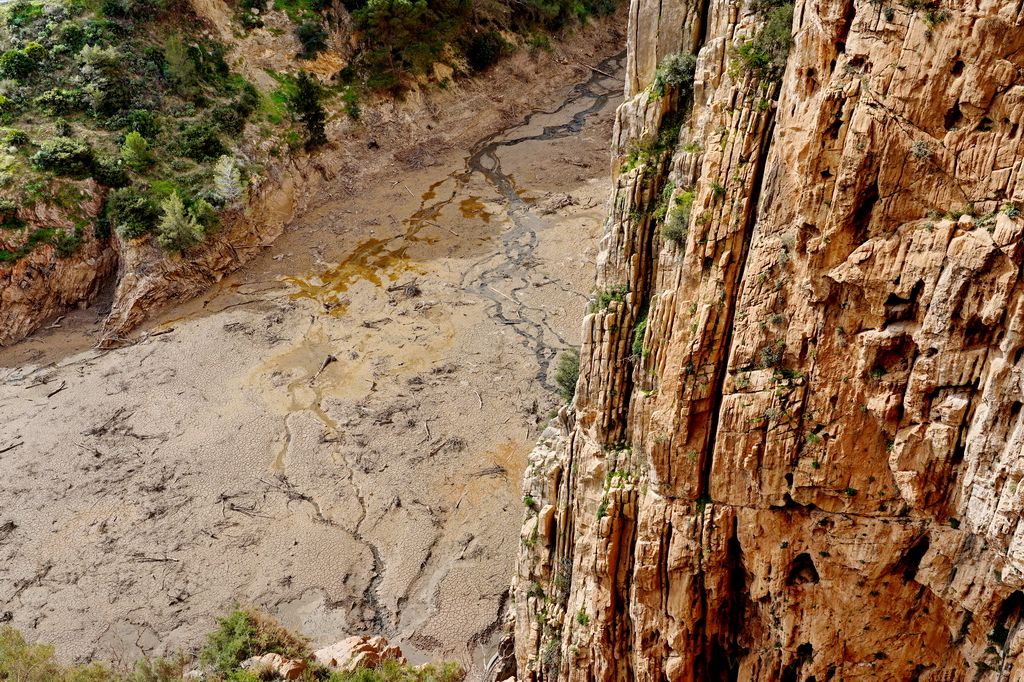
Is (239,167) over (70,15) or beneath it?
beneath

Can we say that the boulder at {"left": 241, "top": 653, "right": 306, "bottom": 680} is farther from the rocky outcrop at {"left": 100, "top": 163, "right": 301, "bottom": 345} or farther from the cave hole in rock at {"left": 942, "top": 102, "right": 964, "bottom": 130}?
the rocky outcrop at {"left": 100, "top": 163, "right": 301, "bottom": 345}

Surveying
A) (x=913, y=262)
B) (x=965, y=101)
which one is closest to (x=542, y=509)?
(x=913, y=262)

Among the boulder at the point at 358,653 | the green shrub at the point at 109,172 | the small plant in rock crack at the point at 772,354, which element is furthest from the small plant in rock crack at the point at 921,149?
the green shrub at the point at 109,172

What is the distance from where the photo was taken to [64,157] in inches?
1415

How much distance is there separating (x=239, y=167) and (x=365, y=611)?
27304 mm

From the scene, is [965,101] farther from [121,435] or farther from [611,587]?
[121,435]

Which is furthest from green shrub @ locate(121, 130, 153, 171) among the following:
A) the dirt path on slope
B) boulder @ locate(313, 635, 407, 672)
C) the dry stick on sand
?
boulder @ locate(313, 635, 407, 672)

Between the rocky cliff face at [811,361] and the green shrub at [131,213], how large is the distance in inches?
1152

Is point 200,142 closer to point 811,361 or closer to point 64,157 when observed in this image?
point 64,157

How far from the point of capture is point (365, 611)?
22500 mm

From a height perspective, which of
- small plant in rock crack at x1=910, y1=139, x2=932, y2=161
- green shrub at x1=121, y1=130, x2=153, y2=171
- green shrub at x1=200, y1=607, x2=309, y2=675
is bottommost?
green shrub at x1=200, y1=607, x2=309, y2=675

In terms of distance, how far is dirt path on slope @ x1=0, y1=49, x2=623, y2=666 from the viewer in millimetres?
22766

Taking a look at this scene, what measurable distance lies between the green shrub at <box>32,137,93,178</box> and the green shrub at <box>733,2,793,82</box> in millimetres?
35885

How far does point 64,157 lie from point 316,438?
21.3 meters
